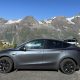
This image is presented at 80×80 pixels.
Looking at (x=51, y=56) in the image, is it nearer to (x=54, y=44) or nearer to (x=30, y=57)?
(x=54, y=44)

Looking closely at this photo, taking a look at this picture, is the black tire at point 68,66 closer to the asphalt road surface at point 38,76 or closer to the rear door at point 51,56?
the asphalt road surface at point 38,76

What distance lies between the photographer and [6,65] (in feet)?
37.2

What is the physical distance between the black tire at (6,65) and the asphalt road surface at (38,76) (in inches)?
10.2

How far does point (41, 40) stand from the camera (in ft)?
38.5

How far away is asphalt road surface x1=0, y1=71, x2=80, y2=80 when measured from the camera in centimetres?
1018

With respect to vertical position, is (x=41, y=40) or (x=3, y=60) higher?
(x=41, y=40)

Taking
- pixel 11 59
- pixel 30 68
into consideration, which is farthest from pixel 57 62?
pixel 11 59

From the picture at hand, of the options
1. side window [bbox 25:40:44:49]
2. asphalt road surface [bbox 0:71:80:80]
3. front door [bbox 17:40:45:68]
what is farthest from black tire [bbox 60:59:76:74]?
side window [bbox 25:40:44:49]

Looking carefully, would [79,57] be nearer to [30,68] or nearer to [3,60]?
[30,68]

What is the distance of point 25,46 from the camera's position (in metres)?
11.6

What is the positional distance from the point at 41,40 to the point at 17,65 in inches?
58.3

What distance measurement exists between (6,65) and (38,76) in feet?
5.19

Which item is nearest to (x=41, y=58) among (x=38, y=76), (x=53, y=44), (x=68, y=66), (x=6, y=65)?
(x=53, y=44)

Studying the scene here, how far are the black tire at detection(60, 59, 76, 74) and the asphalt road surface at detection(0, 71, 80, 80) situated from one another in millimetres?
209
